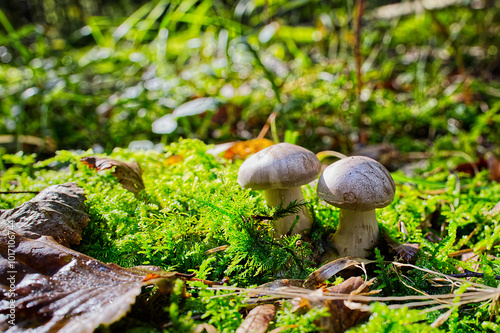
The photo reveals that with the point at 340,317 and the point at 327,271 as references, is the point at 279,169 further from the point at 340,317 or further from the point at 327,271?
the point at 340,317

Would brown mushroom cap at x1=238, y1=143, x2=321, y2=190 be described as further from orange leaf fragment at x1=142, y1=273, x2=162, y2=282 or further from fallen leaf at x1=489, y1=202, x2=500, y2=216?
fallen leaf at x1=489, y1=202, x2=500, y2=216

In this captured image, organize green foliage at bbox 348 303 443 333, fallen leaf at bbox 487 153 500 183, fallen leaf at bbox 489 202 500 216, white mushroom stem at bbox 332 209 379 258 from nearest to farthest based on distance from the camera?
1. green foliage at bbox 348 303 443 333
2. white mushroom stem at bbox 332 209 379 258
3. fallen leaf at bbox 489 202 500 216
4. fallen leaf at bbox 487 153 500 183

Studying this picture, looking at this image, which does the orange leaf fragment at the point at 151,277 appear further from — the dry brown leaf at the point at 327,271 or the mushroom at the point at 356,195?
the mushroom at the point at 356,195

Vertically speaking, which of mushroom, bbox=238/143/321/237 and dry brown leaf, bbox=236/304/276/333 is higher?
mushroom, bbox=238/143/321/237

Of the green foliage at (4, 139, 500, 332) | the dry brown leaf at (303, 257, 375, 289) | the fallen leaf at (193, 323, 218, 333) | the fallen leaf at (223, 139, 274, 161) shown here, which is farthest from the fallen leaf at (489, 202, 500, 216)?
the fallen leaf at (193, 323, 218, 333)

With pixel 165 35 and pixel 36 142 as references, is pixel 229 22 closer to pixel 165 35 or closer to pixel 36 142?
pixel 165 35

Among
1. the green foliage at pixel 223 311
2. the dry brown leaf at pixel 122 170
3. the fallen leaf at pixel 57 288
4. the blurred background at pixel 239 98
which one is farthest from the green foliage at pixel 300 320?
the blurred background at pixel 239 98

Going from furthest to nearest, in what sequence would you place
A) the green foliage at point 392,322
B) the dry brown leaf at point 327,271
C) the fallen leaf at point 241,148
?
the fallen leaf at point 241,148 → the dry brown leaf at point 327,271 → the green foliage at point 392,322
